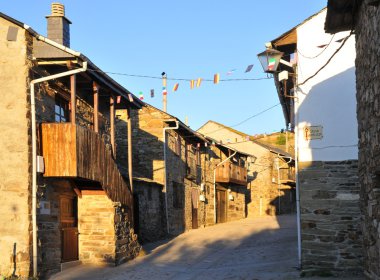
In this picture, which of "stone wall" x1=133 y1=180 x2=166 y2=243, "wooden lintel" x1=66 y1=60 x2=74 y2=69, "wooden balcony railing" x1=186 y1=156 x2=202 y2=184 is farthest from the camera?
"wooden balcony railing" x1=186 y1=156 x2=202 y2=184

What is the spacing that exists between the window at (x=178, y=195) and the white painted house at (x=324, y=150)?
1238 centimetres

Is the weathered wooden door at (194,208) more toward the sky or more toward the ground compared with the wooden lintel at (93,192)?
more toward the ground

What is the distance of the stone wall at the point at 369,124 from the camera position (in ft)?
18.9

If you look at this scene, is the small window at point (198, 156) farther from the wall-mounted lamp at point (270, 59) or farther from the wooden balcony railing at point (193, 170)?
the wall-mounted lamp at point (270, 59)

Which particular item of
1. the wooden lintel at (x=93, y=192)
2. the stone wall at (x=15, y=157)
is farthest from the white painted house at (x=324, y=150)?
the stone wall at (x=15, y=157)

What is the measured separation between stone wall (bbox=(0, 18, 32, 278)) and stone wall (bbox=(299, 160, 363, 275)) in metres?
5.77

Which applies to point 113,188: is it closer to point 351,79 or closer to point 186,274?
point 186,274

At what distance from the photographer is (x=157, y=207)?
20219 millimetres

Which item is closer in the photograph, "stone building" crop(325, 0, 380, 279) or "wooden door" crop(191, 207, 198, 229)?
"stone building" crop(325, 0, 380, 279)

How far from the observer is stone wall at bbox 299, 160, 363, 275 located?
9891 millimetres

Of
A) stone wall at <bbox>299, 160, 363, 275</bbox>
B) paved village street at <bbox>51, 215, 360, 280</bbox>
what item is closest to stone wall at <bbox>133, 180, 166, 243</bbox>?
paved village street at <bbox>51, 215, 360, 280</bbox>

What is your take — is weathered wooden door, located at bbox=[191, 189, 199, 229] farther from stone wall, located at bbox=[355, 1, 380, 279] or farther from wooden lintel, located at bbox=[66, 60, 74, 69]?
stone wall, located at bbox=[355, 1, 380, 279]

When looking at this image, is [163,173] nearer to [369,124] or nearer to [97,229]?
[97,229]

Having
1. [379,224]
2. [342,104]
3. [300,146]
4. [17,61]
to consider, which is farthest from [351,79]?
[17,61]
